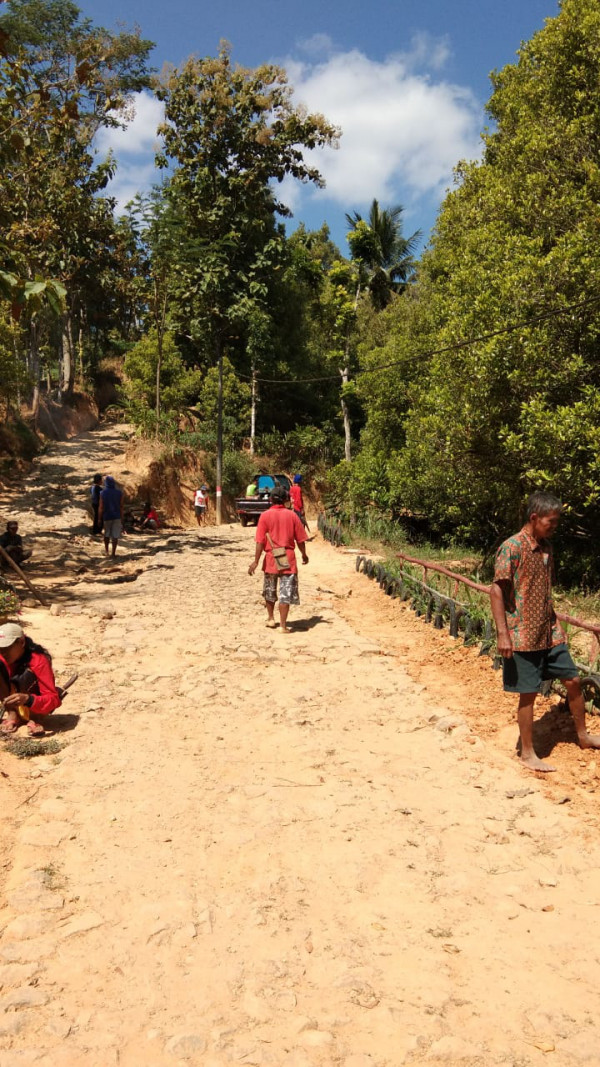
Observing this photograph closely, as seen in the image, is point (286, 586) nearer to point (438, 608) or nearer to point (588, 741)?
point (438, 608)

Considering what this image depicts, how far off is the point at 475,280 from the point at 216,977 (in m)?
11.2

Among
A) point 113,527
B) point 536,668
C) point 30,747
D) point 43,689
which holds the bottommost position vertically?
point 30,747

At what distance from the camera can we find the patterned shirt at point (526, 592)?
4.98 metres

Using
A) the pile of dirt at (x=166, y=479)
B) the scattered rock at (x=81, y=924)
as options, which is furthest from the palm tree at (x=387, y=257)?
the scattered rock at (x=81, y=924)

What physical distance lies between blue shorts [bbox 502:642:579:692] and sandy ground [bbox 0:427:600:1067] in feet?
2.16

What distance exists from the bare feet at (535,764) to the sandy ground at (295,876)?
8 cm

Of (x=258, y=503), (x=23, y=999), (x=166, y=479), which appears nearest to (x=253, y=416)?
(x=166, y=479)

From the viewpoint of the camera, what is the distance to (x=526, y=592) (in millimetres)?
4980

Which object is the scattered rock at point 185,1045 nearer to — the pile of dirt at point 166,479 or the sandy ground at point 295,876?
the sandy ground at point 295,876

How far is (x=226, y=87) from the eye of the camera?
31234 mm

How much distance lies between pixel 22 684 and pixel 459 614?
490 cm

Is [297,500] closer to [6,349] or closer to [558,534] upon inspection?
[558,534]

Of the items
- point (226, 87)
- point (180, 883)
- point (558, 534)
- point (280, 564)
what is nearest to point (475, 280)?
point (558, 534)

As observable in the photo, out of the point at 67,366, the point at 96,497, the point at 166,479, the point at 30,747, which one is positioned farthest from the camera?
the point at 67,366
